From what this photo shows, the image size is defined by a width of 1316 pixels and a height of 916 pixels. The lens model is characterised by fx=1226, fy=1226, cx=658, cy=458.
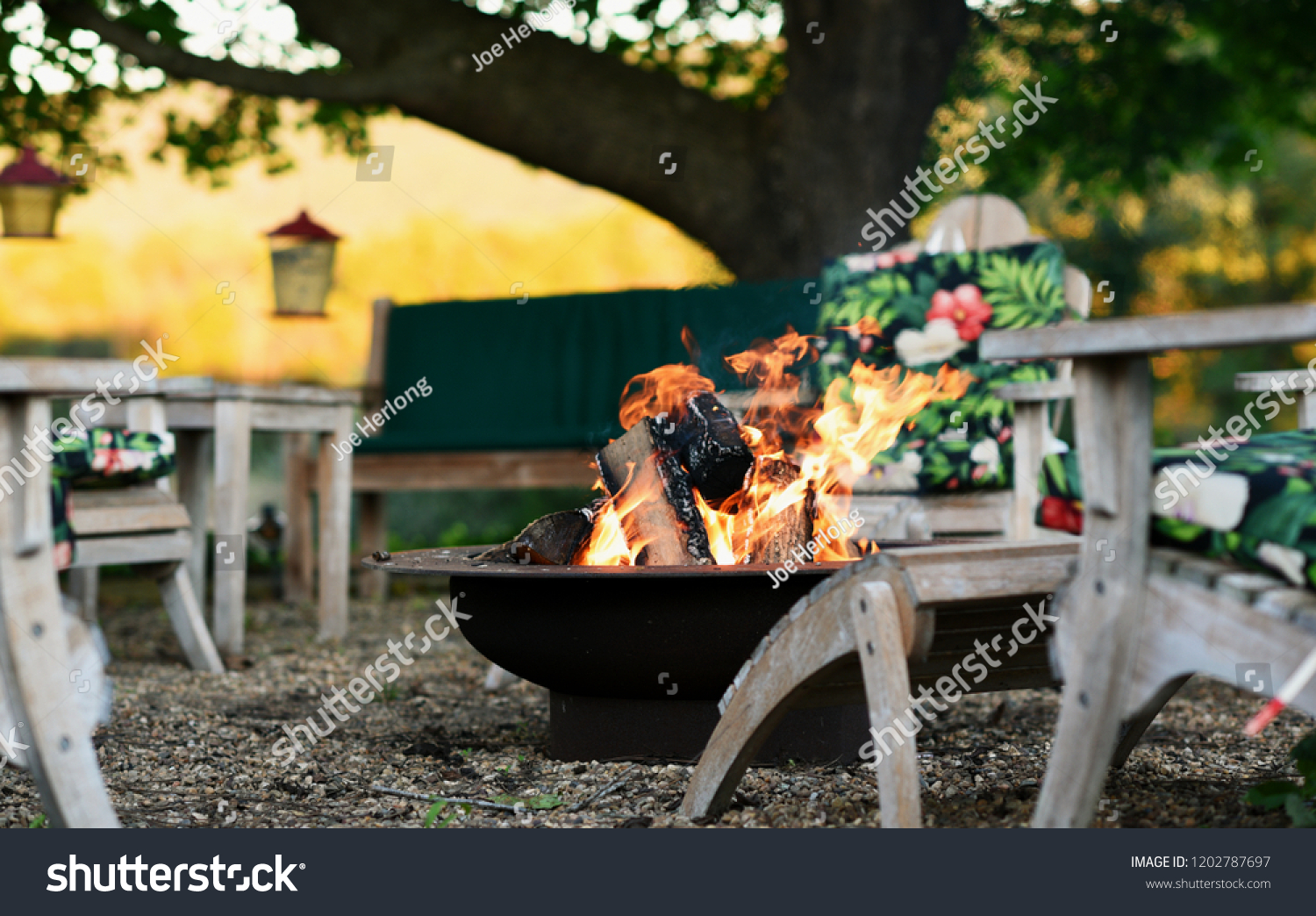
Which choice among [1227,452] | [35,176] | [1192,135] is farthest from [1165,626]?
[1192,135]

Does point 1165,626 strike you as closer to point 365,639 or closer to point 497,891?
point 497,891

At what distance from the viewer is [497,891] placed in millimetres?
1375

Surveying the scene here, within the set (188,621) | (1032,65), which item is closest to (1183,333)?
(188,621)

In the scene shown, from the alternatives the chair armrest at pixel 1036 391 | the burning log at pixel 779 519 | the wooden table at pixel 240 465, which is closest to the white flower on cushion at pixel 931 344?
the chair armrest at pixel 1036 391

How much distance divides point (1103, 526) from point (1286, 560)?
0.16 meters

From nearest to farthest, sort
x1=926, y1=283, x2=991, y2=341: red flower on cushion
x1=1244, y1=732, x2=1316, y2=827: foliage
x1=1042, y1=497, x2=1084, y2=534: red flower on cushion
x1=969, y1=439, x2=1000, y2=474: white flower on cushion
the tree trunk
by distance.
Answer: x1=1042, y1=497, x2=1084, y2=534: red flower on cushion < x1=1244, y1=732, x2=1316, y2=827: foliage < x1=969, y1=439, x2=1000, y2=474: white flower on cushion < x1=926, y1=283, x2=991, y2=341: red flower on cushion < the tree trunk

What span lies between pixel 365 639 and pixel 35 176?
1895 millimetres

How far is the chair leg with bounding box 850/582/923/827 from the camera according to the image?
53.8 inches

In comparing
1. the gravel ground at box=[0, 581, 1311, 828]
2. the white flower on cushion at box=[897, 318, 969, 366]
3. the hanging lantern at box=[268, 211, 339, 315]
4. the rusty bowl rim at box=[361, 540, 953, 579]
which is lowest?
the gravel ground at box=[0, 581, 1311, 828]

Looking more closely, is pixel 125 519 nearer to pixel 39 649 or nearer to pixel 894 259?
pixel 39 649

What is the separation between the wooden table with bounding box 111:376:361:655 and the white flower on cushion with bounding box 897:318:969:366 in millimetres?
1695

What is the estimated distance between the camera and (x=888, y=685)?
53.8 inches

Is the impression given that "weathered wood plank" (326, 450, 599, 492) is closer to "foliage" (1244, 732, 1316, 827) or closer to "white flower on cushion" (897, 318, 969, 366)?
"white flower on cushion" (897, 318, 969, 366)

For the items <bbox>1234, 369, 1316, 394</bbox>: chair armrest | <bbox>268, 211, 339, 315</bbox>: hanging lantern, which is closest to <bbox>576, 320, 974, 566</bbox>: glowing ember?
<bbox>1234, 369, 1316, 394</bbox>: chair armrest
